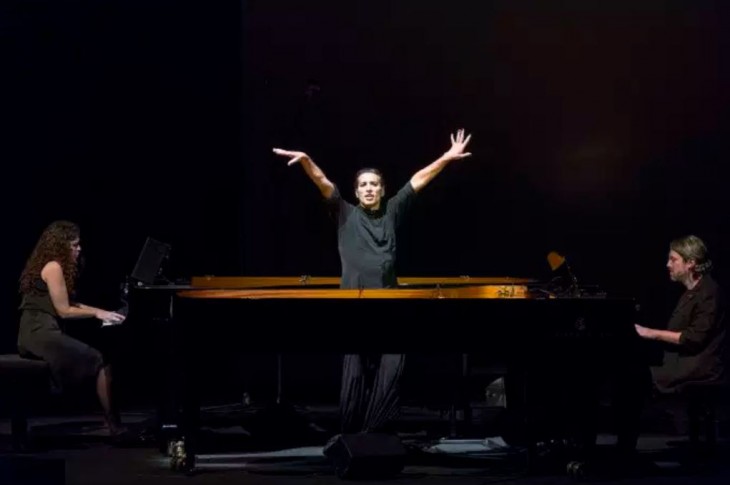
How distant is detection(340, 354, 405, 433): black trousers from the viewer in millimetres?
5766

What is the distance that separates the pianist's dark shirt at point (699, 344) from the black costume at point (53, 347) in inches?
122

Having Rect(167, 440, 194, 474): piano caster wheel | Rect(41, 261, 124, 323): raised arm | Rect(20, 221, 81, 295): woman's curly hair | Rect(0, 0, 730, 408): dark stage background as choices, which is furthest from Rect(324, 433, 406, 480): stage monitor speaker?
Rect(0, 0, 730, 408): dark stage background

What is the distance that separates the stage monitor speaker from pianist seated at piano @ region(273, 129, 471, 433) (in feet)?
1.04

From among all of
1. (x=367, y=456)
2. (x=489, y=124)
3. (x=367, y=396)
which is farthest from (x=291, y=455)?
(x=489, y=124)

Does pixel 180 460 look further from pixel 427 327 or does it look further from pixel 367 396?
pixel 427 327

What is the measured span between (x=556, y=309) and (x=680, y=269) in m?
1.15

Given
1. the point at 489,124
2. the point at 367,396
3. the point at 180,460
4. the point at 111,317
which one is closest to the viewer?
the point at 180,460

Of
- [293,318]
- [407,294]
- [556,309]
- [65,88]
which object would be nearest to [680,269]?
[556,309]

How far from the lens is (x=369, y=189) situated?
6.07m

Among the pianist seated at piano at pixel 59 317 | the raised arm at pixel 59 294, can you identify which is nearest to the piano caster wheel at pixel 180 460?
the pianist seated at piano at pixel 59 317

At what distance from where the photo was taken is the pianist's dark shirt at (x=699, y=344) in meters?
5.82

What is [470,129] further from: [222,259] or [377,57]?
[222,259]

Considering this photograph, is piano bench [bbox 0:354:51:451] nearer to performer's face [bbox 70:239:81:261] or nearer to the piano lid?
performer's face [bbox 70:239:81:261]

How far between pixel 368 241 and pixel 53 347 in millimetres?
1919
